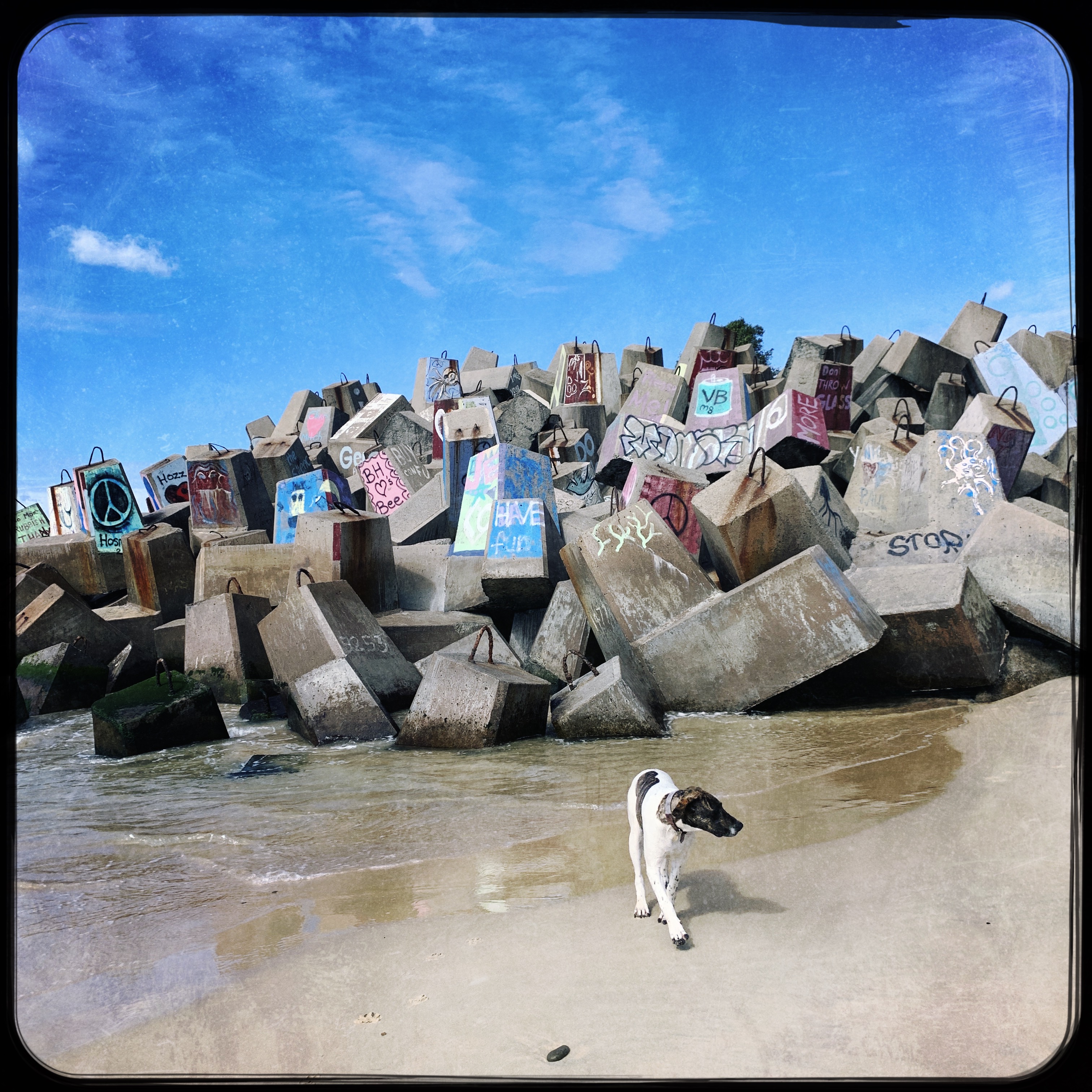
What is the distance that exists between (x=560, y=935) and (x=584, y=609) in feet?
10.6

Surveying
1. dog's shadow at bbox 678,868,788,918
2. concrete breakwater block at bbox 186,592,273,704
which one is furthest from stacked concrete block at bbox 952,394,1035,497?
concrete breakwater block at bbox 186,592,273,704

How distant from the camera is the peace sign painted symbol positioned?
8820 millimetres

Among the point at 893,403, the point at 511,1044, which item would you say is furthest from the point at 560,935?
the point at 893,403

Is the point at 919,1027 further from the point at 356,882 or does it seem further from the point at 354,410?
the point at 354,410

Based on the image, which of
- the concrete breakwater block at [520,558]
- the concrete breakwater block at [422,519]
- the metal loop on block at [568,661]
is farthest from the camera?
the concrete breakwater block at [422,519]

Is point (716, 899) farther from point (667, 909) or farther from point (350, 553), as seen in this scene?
point (350, 553)

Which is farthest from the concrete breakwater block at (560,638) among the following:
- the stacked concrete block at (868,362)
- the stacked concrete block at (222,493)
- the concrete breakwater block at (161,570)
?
the stacked concrete block at (868,362)

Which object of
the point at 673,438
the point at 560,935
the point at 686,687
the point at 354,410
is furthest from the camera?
the point at 354,410

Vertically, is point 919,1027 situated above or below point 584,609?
above

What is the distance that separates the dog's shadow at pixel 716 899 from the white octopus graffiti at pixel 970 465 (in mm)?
4297

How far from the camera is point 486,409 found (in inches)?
340

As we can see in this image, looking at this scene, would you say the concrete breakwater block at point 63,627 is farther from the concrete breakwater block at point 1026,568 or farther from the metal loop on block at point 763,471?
the concrete breakwater block at point 1026,568

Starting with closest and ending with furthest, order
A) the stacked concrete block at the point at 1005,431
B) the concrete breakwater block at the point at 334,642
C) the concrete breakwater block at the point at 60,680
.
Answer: the concrete breakwater block at the point at 334,642
the concrete breakwater block at the point at 60,680
the stacked concrete block at the point at 1005,431

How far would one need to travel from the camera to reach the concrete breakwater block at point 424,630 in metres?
6.04
